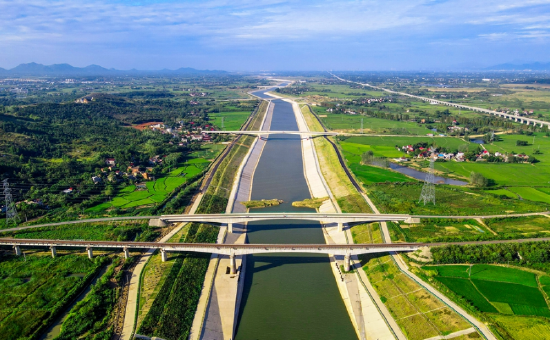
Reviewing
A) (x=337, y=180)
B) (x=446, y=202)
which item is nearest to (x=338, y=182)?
(x=337, y=180)

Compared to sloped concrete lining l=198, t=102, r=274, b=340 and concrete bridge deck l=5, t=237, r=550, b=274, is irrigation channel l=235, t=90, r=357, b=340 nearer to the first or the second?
sloped concrete lining l=198, t=102, r=274, b=340

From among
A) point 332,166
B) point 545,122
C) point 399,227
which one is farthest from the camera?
point 545,122

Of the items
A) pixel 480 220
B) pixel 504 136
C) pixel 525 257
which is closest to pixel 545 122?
pixel 504 136

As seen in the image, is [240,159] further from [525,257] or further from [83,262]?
[525,257]

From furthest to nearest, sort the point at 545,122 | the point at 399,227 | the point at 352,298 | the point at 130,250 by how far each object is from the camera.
→ 1. the point at 545,122
2. the point at 399,227
3. the point at 130,250
4. the point at 352,298

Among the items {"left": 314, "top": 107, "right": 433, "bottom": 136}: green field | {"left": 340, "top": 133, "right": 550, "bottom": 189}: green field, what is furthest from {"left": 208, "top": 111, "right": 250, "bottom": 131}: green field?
{"left": 340, "top": 133, "right": 550, "bottom": 189}: green field

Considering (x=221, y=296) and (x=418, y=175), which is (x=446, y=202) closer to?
(x=418, y=175)
